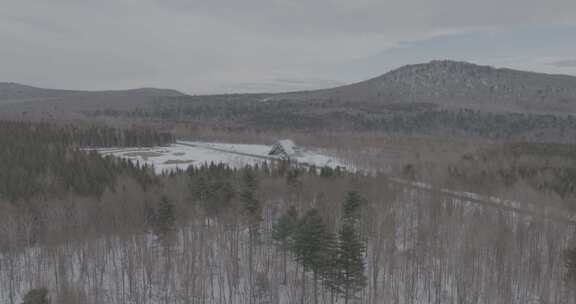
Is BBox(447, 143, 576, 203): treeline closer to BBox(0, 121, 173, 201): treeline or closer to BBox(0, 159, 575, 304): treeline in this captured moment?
BBox(0, 159, 575, 304): treeline

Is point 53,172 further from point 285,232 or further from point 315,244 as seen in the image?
point 315,244

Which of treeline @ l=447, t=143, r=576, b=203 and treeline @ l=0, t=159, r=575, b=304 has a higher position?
treeline @ l=447, t=143, r=576, b=203

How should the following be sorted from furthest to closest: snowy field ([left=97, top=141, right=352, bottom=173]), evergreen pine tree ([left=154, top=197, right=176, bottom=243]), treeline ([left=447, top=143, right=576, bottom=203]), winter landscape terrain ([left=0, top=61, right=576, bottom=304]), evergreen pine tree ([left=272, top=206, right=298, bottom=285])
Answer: snowy field ([left=97, top=141, right=352, bottom=173])
treeline ([left=447, top=143, right=576, bottom=203])
evergreen pine tree ([left=154, top=197, right=176, bottom=243])
evergreen pine tree ([left=272, top=206, right=298, bottom=285])
winter landscape terrain ([left=0, top=61, right=576, bottom=304])

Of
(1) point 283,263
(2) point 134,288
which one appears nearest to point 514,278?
(1) point 283,263

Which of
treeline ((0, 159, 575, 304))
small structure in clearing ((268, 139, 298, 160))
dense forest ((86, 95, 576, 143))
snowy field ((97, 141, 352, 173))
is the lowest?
treeline ((0, 159, 575, 304))

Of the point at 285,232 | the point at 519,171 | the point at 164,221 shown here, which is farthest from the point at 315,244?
the point at 519,171

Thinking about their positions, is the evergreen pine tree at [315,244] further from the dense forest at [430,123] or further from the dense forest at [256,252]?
the dense forest at [430,123]

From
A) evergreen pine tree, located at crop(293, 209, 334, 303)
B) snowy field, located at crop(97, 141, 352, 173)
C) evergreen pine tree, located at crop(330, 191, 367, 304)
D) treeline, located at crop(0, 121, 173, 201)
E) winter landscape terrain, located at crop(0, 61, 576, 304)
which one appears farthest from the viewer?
snowy field, located at crop(97, 141, 352, 173)

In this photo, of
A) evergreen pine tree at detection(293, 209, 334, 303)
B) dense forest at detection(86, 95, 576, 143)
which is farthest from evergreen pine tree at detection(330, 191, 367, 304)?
dense forest at detection(86, 95, 576, 143)
